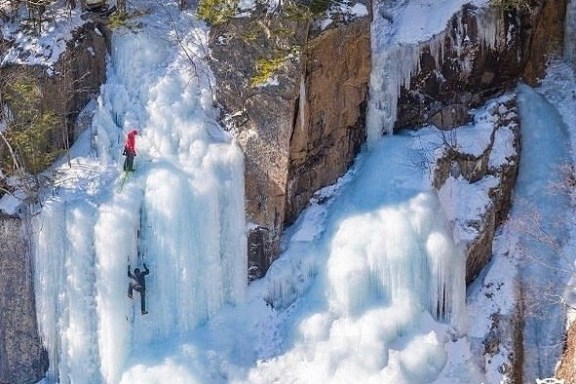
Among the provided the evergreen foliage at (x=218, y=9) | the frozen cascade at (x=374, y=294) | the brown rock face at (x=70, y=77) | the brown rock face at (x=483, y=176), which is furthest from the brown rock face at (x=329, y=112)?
the brown rock face at (x=70, y=77)

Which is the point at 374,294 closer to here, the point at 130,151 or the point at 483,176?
the point at 483,176

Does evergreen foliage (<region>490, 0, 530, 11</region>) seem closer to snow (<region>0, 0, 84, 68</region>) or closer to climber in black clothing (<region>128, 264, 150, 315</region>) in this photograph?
snow (<region>0, 0, 84, 68</region>)

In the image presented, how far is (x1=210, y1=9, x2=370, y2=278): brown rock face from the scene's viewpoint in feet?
38.8

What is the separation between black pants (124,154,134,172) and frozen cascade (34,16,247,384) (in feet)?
0.48

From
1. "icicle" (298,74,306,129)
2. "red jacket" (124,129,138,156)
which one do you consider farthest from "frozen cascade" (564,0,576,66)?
"red jacket" (124,129,138,156)

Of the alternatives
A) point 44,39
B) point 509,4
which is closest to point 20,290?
point 44,39

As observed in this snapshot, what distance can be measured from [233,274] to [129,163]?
2447mm

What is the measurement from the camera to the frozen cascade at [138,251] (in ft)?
36.9

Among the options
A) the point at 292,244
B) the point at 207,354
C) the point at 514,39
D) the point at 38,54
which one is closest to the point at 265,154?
the point at 292,244

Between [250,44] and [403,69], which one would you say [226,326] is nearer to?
[250,44]

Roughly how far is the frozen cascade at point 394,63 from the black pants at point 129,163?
420cm

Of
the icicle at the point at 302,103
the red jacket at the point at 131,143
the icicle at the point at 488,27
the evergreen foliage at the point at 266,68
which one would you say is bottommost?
the red jacket at the point at 131,143

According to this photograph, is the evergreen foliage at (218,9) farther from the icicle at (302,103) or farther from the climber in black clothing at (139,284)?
the climber in black clothing at (139,284)

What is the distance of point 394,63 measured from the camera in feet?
42.8
